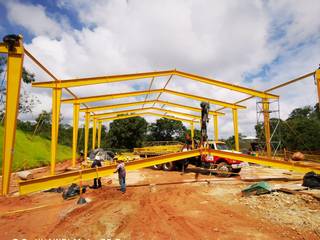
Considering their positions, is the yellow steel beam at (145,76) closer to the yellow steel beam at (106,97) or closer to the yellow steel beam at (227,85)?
the yellow steel beam at (227,85)

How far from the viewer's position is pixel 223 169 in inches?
521

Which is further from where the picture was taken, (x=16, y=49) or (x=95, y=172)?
(x=95, y=172)

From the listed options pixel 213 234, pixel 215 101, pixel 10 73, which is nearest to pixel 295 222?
pixel 213 234

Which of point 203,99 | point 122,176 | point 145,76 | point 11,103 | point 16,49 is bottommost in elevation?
point 122,176

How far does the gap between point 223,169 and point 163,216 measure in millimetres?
8143

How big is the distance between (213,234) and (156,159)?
5.87 meters

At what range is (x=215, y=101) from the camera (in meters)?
19.1

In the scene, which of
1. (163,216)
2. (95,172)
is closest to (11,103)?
(95,172)

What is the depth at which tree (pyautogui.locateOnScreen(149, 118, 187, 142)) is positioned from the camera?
57.7m

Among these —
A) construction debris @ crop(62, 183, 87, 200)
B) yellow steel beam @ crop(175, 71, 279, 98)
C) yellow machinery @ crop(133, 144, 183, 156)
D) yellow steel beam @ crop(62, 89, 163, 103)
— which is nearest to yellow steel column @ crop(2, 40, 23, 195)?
construction debris @ crop(62, 183, 87, 200)

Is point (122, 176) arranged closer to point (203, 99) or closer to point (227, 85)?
point (227, 85)

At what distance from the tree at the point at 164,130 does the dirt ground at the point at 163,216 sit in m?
48.9

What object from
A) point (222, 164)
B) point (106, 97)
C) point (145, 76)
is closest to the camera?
point (145, 76)

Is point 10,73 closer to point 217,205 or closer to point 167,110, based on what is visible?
point 217,205
